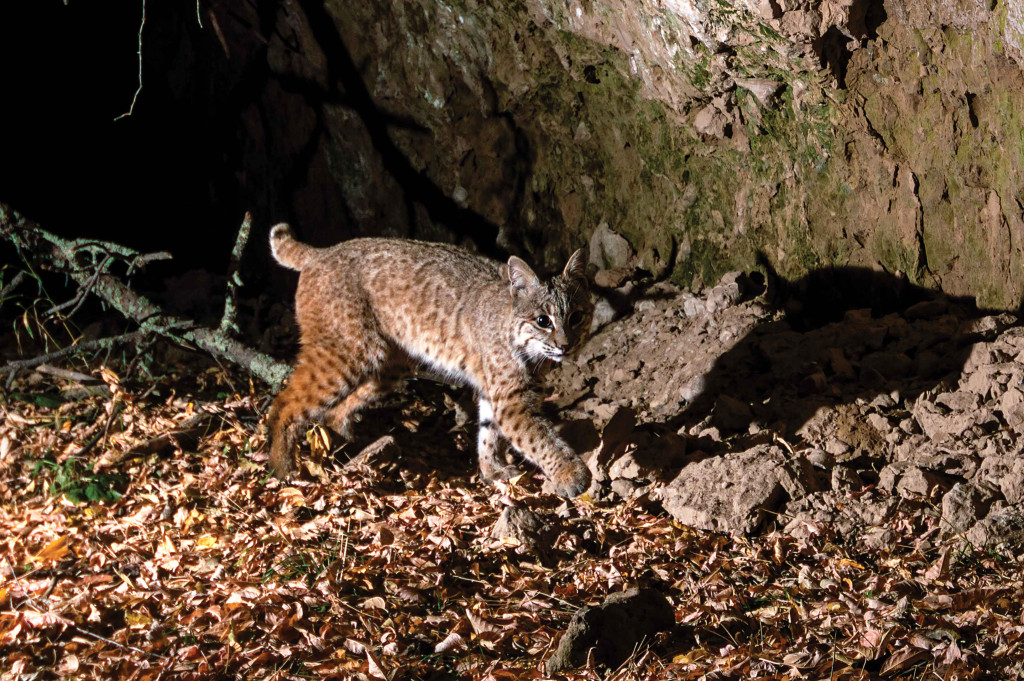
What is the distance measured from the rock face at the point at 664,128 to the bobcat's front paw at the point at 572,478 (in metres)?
2.22

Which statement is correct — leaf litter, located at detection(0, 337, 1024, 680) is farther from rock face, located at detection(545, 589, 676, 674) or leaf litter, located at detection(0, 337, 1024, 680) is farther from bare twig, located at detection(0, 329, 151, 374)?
bare twig, located at detection(0, 329, 151, 374)

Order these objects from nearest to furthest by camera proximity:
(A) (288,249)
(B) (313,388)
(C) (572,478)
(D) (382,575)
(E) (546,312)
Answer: (D) (382,575) < (C) (572,478) < (E) (546,312) < (B) (313,388) < (A) (288,249)

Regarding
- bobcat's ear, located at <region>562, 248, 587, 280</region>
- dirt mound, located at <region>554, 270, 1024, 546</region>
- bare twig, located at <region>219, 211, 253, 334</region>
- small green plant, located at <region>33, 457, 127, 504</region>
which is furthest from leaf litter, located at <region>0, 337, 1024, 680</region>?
bobcat's ear, located at <region>562, 248, 587, 280</region>

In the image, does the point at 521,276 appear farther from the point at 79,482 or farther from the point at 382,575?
the point at 79,482

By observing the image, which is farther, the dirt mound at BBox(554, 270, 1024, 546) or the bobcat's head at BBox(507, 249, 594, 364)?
the bobcat's head at BBox(507, 249, 594, 364)

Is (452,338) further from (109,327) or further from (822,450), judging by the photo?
(109,327)

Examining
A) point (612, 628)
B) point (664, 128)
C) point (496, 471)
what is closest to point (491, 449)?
point (496, 471)

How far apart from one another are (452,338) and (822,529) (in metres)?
2.50

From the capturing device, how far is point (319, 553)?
4508mm

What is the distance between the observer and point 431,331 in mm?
5770

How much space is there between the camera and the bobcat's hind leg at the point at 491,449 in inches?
215

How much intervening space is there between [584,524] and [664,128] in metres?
3.08

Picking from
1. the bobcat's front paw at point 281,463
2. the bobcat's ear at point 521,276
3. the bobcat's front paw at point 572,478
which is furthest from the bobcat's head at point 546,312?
the bobcat's front paw at point 281,463

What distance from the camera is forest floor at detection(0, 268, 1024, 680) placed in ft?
12.1
